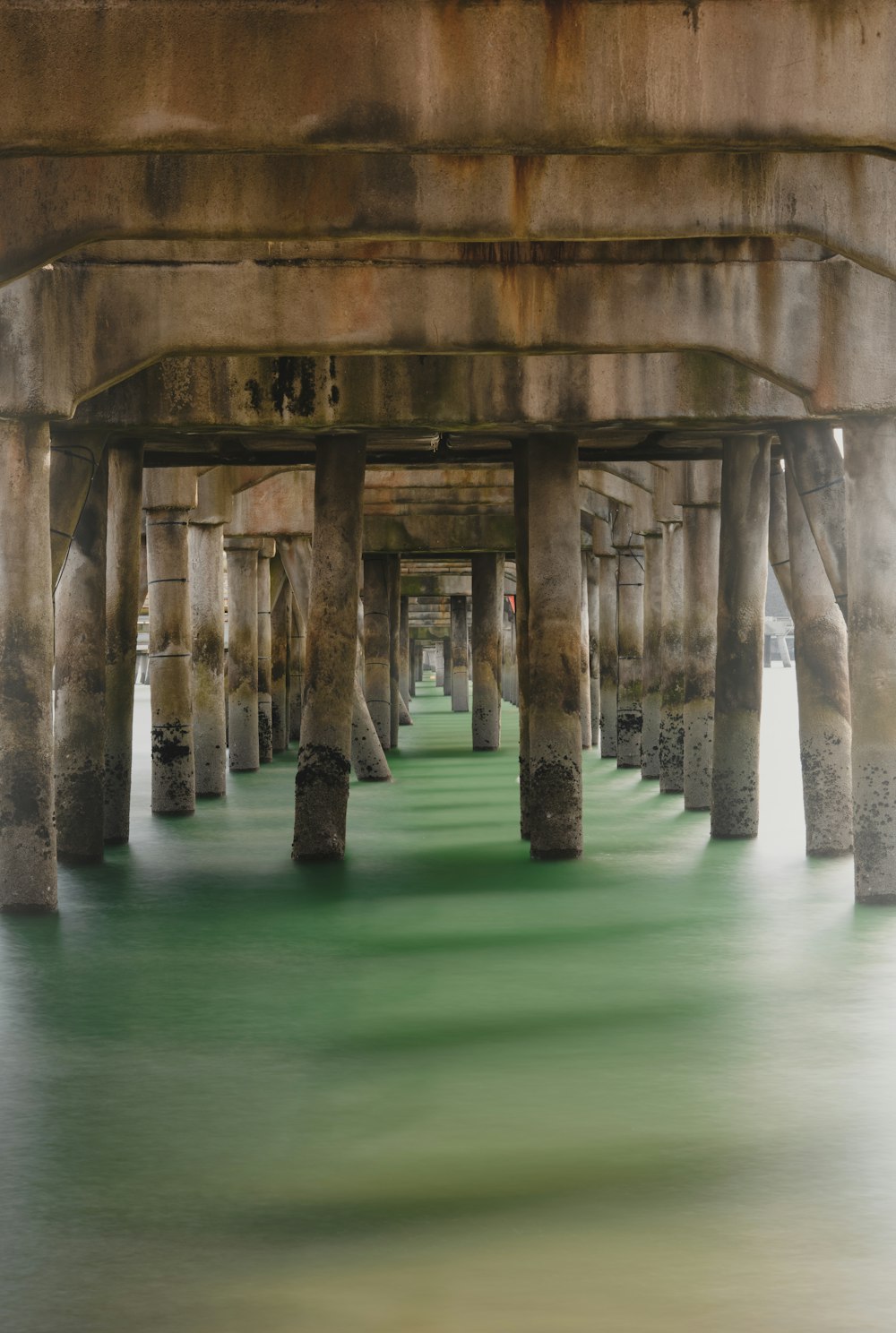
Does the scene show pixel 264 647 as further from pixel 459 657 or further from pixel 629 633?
pixel 459 657

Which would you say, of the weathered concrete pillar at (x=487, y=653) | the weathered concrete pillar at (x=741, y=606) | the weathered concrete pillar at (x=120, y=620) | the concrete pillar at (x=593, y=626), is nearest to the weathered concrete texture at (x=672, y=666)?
the weathered concrete pillar at (x=741, y=606)

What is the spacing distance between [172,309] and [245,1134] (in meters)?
5.76

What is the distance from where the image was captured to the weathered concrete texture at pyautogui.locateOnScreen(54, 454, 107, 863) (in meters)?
12.6

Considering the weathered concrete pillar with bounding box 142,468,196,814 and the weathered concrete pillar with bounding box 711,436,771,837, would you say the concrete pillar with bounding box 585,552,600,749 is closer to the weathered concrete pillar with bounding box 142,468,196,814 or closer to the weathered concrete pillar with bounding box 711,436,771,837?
the weathered concrete pillar with bounding box 142,468,196,814

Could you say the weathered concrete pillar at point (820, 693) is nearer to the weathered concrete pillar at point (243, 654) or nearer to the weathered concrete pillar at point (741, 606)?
the weathered concrete pillar at point (741, 606)

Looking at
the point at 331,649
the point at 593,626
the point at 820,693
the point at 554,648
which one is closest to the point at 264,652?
the point at 593,626

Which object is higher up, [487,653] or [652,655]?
[487,653]

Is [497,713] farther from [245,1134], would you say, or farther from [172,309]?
[245,1134]

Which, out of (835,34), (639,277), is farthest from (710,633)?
(835,34)

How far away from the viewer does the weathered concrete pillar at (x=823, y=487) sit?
1135 cm

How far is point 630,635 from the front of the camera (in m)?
21.6

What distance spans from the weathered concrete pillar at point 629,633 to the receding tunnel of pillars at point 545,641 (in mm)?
2253

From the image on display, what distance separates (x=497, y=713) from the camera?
26312mm

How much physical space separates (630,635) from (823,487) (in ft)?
32.7
